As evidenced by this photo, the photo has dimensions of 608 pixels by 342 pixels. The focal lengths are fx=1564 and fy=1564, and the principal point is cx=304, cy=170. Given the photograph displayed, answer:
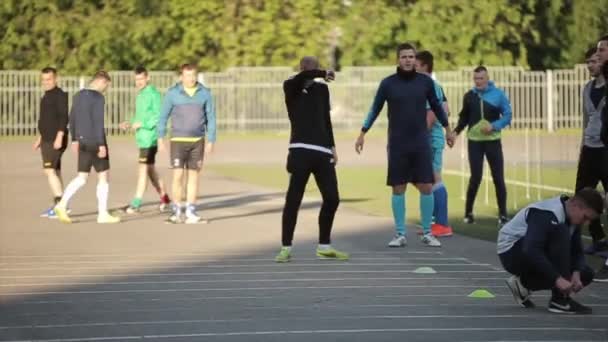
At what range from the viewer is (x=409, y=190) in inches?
989

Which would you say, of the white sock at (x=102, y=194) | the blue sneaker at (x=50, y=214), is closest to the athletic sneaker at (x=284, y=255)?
the white sock at (x=102, y=194)

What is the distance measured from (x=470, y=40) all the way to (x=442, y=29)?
1.02m

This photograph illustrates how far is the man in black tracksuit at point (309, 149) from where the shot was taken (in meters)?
14.6

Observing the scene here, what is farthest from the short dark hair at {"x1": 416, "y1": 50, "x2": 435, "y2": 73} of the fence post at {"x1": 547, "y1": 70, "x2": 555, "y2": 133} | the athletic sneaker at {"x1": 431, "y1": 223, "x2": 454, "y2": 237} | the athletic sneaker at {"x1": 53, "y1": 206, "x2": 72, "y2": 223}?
the fence post at {"x1": 547, "y1": 70, "x2": 555, "y2": 133}

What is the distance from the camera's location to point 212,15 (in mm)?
52406

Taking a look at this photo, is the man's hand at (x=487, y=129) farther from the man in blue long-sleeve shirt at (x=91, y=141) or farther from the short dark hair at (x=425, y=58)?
the man in blue long-sleeve shirt at (x=91, y=141)

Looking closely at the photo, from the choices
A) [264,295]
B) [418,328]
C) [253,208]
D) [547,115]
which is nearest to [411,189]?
[253,208]

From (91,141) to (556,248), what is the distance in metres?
9.62

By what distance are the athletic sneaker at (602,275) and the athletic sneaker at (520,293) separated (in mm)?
1811

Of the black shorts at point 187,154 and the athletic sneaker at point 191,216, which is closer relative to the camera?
the black shorts at point 187,154

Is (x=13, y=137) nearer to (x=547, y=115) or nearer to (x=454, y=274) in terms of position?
(x=547, y=115)

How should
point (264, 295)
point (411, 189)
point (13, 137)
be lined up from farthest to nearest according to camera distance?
point (13, 137) → point (411, 189) → point (264, 295)

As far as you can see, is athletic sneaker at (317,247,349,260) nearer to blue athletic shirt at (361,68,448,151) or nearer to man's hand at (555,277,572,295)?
blue athletic shirt at (361,68,448,151)

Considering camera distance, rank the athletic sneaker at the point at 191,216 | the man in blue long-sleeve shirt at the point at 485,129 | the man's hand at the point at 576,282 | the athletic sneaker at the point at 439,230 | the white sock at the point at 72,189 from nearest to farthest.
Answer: the man's hand at the point at 576,282
the athletic sneaker at the point at 439,230
the man in blue long-sleeve shirt at the point at 485,129
the athletic sneaker at the point at 191,216
the white sock at the point at 72,189
